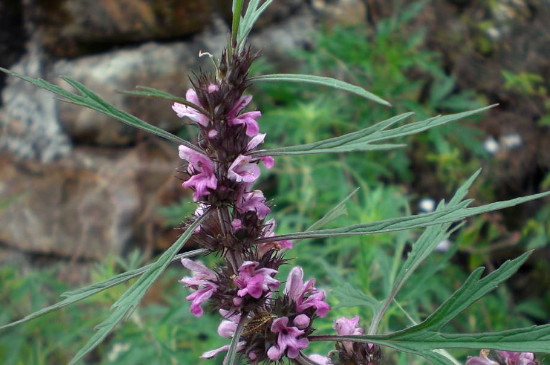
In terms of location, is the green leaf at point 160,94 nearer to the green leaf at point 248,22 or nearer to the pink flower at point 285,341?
the green leaf at point 248,22

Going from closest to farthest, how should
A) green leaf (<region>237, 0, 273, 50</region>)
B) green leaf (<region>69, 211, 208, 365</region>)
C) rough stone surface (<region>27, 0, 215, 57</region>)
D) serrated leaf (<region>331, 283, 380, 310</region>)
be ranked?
green leaf (<region>69, 211, 208, 365</region>)
green leaf (<region>237, 0, 273, 50</region>)
serrated leaf (<region>331, 283, 380, 310</region>)
rough stone surface (<region>27, 0, 215, 57</region>)

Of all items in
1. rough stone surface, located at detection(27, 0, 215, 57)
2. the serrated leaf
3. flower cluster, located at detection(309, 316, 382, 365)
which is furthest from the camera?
rough stone surface, located at detection(27, 0, 215, 57)

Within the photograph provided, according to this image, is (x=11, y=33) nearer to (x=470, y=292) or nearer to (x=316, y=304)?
(x=316, y=304)

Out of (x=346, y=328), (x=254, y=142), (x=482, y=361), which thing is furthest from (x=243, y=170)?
(x=482, y=361)

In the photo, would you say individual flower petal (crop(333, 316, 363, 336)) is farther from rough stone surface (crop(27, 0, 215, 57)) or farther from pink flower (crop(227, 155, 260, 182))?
rough stone surface (crop(27, 0, 215, 57))

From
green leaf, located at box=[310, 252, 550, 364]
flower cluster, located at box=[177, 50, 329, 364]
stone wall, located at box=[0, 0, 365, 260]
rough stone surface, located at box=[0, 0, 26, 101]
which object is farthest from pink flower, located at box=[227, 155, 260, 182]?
rough stone surface, located at box=[0, 0, 26, 101]

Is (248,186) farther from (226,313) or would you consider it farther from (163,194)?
(163,194)

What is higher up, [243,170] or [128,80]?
[243,170]
